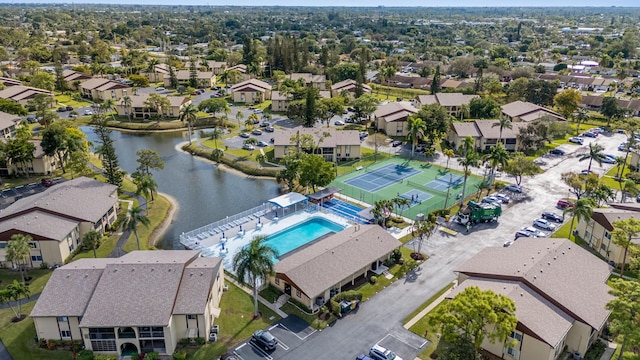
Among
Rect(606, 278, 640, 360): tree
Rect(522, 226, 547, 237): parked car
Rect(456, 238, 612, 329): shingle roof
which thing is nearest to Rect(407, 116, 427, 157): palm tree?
Rect(522, 226, 547, 237): parked car

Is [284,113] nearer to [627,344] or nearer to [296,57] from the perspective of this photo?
[296,57]

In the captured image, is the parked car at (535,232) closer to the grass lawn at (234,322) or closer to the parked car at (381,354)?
the parked car at (381,354)

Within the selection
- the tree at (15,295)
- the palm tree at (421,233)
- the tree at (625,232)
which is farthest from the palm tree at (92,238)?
the tree at (625,232)

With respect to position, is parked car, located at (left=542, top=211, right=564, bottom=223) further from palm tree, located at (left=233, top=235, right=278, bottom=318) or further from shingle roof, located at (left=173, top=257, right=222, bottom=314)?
shingle roof, located at (left=173, top=257, right=222, bottom=314)

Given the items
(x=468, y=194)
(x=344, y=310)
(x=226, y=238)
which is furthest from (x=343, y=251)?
(x=468, y=194)

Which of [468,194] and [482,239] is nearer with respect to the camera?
[482,239]

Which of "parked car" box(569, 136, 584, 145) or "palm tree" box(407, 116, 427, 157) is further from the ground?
"palm tree" box(407, 116, 427, 157)
